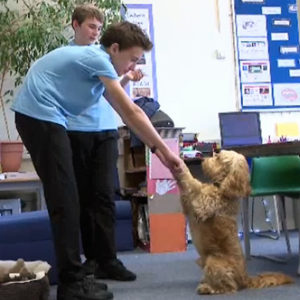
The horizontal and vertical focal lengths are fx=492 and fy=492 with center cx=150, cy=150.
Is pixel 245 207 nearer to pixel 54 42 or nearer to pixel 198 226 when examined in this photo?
pixel 198 226

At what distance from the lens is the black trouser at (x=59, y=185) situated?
7.14ft

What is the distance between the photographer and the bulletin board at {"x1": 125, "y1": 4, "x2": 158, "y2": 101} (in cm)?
Result: 520

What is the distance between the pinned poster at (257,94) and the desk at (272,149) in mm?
2731

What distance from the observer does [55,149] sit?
218cm

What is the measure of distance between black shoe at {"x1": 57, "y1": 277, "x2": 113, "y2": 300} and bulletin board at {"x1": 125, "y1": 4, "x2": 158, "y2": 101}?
3.12 meters

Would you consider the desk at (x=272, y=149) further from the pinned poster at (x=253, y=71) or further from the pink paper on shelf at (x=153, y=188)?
the pinned poster at (x=253, y=71)

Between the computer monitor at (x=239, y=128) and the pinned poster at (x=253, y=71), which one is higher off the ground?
the pinned poster at (x=253, y=71)

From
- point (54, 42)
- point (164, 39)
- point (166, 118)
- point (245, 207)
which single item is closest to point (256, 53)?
point (164, 39)

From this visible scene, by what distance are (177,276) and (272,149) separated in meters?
0.97

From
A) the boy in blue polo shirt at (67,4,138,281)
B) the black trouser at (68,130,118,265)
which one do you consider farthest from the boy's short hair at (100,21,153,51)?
the black trouser at (68,130,118,265)

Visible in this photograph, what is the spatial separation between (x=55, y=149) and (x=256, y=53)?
385 centimetres

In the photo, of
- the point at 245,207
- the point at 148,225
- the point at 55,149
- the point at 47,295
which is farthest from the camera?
the point at 148,225

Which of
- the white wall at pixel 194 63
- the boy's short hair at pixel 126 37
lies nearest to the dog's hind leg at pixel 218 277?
the boy's short hair at pixel 126 37

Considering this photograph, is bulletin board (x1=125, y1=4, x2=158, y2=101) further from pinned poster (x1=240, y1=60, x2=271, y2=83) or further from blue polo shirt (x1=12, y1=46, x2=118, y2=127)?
blue polo shirt (x1=12, y1=46, x2=118, y2=127)
